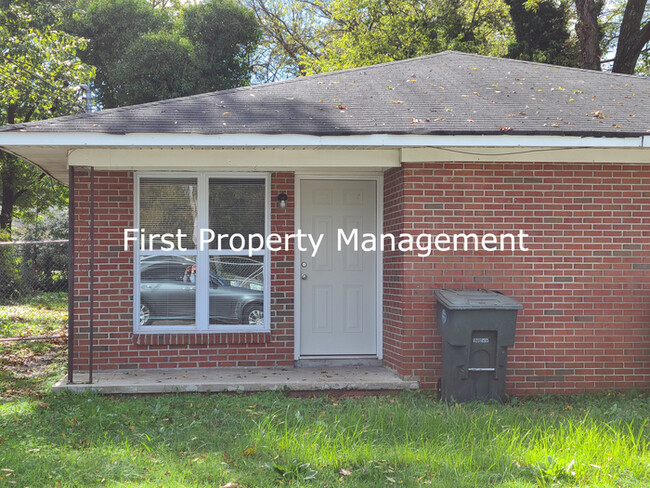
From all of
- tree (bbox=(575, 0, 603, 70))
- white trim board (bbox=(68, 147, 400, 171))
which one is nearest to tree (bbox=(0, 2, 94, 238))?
white trim board (bbox=(68, 147, 400, 171))

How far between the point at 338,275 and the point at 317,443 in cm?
366

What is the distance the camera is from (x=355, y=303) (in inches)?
341

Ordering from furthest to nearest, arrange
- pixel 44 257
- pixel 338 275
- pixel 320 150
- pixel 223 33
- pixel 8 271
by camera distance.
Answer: pixel 223 33
pixel 44 257
pixel 8 271
pixel 338 275
pixel 320 150

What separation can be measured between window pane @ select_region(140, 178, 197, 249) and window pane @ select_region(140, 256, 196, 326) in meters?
0.20

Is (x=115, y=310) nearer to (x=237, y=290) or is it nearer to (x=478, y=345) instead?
(x=237, y=290)

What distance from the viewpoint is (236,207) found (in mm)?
8273

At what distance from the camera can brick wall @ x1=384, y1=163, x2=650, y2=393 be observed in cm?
750

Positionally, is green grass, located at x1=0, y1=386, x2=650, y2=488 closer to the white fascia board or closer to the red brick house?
the red brick house

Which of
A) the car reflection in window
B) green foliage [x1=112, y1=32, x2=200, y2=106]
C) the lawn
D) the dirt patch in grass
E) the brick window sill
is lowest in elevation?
the dirt patch in grass

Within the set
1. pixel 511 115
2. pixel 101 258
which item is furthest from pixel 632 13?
pixel 101 258

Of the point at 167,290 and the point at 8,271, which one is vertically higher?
the point at 167,290

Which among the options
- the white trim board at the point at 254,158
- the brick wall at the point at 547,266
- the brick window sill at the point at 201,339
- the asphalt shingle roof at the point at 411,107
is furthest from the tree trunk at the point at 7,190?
the brick wall at the point at 547,266

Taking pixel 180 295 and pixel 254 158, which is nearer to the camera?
pixel 254 158

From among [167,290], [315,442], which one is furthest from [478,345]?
[167,290]
